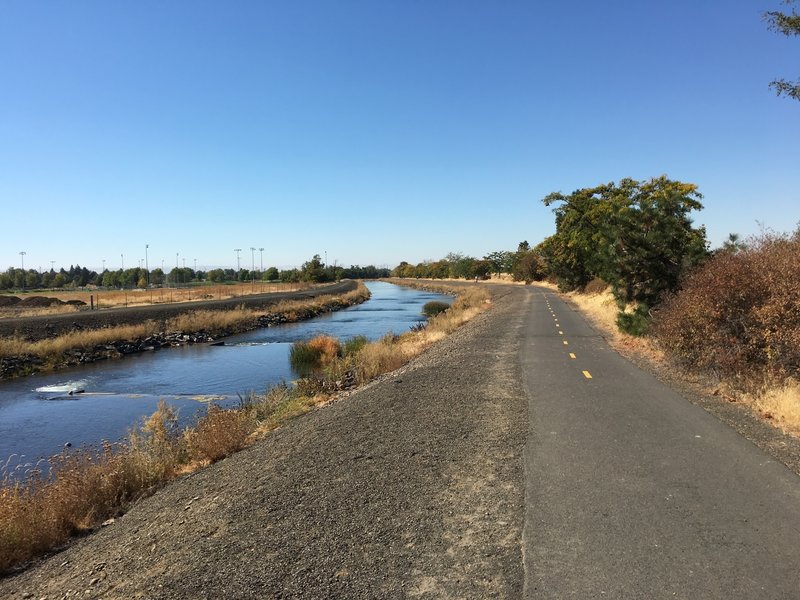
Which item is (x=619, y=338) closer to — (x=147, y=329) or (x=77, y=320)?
(x=147, y=329)

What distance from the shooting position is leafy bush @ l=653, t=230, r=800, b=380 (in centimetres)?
970

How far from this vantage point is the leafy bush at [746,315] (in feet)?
31.8

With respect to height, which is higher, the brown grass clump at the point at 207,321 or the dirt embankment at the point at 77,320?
the dirt embankment at the point at 77,320

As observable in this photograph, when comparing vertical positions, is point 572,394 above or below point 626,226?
below

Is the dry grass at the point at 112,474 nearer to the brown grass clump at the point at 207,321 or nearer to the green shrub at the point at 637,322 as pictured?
the green shrub at the point at 637,322

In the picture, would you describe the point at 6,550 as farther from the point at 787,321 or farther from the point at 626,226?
the point at 626,226

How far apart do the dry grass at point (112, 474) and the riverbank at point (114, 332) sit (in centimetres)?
1846

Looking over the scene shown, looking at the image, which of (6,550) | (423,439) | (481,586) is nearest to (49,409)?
(6,550)

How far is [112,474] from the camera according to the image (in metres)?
8.55

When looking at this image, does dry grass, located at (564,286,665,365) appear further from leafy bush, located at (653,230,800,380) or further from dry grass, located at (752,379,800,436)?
dry grass, located at (752,379,800,436)

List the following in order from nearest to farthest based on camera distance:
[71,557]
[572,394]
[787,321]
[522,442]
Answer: [71,557] < [522,442] < [787,321] < [572,394]

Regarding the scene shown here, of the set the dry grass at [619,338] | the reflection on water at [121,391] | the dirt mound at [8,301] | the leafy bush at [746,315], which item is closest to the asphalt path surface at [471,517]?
the leafy bush at [746,315]

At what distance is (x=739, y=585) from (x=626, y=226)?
584 inches

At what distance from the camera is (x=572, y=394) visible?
11000 mm
